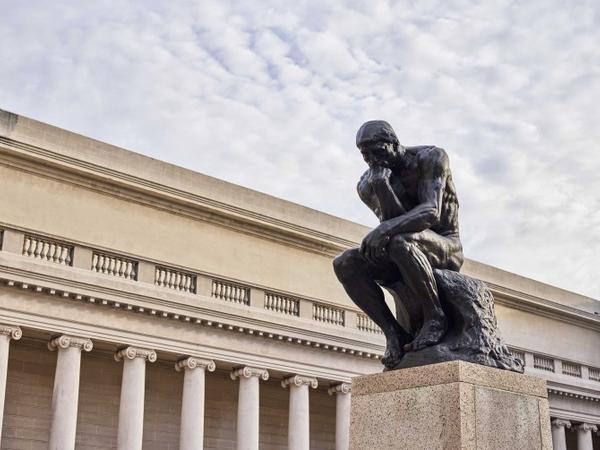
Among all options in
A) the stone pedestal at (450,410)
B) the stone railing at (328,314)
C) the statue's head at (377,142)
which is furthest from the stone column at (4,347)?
the statue's head at (377,142)

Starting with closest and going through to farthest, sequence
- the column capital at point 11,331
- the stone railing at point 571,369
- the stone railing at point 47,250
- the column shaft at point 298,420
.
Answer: the column capital at point 11,331 < the stone railing at point 47,250 < the column shaft at point 298,420 < the stone railing at point 571,369

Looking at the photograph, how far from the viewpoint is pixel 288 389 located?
103ft

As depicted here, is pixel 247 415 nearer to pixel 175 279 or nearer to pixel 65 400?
pixel 175 279

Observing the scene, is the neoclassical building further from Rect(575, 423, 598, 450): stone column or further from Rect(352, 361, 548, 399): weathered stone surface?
Rect(352, 361, 548, 399): weathered stone surface

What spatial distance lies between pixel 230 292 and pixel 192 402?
3.97m

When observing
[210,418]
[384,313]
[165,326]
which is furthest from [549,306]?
[384,313]

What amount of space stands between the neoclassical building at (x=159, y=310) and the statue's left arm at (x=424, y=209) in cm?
1782

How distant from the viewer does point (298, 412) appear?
95.6 feet

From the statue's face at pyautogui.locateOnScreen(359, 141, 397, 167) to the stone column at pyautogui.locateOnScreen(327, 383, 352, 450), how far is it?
77.2ft

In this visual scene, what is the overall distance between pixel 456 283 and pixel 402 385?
98 centimetres

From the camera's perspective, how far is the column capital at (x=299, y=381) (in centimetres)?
2953

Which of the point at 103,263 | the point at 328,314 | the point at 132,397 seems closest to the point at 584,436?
the point at 328,314

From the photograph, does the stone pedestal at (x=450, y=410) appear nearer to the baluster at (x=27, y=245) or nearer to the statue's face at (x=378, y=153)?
the statue's face at (x=378, y=153)

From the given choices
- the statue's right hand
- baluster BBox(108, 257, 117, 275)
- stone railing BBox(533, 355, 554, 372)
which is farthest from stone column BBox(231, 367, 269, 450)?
the statue's right hand
